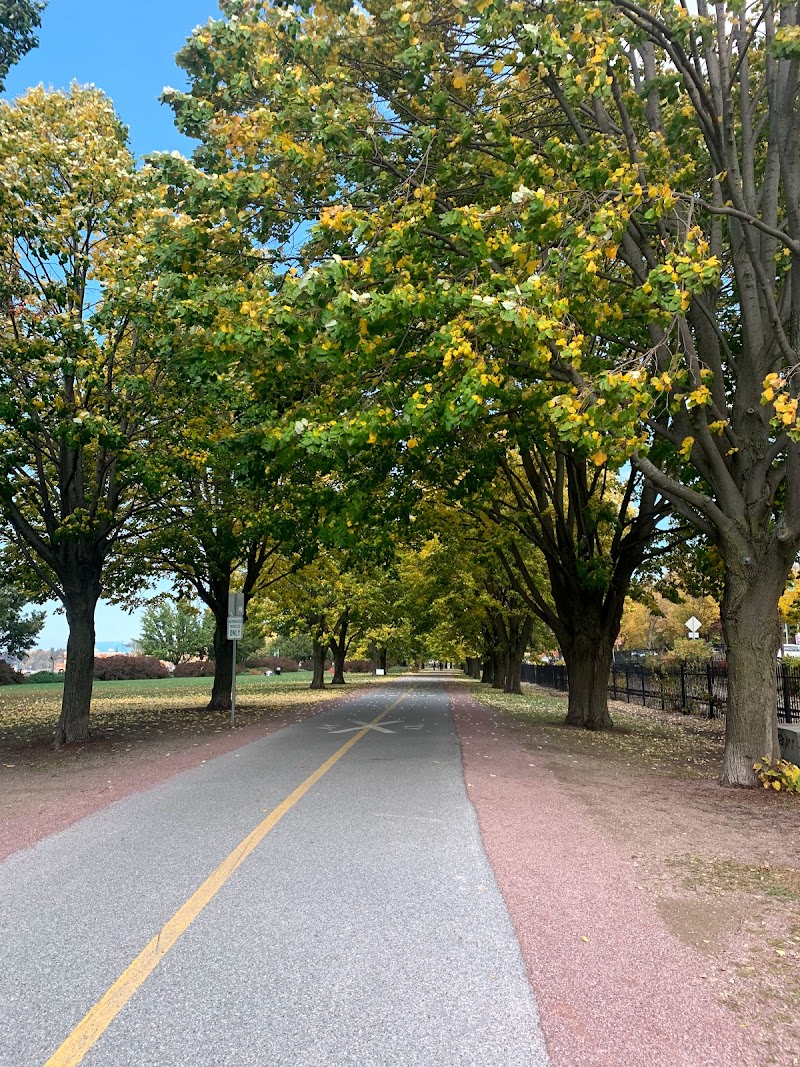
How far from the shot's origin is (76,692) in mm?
13648

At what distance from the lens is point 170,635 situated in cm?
8175

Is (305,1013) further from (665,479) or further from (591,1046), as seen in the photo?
(665,479)

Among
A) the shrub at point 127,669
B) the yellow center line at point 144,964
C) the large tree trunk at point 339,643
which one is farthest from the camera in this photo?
the shrub at point 127,669

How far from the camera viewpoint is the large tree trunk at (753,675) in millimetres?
9195

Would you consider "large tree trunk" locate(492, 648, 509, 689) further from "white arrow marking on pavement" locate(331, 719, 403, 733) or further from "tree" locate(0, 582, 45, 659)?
"tree" locate(0, 582, 45, 659)

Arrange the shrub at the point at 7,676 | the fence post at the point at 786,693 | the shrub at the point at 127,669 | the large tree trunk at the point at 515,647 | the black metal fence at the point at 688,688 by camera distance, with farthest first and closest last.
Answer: the shrub at the point at 127,669 < the shrub at the point at 7,676 < the large tree trunk at the point at 515,647 < the black metal fence at the point at 688,688 < the fence post at the point at 786,693

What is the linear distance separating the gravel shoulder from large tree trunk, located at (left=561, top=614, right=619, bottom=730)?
21.8 feet

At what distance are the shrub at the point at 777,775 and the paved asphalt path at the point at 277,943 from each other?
423 cm

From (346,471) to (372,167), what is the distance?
14.0 feet

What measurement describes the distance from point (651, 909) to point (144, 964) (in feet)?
10.1

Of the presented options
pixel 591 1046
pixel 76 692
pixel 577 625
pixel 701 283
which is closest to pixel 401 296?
pixel 701 283

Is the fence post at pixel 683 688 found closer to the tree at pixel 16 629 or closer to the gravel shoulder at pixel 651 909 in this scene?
the gravel shoulder at pixel 651 909

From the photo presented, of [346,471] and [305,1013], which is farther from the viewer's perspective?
[346,471]

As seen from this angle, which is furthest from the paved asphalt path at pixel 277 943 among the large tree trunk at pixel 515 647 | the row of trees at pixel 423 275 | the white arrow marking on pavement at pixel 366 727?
the large tree trunk at pixel 515 647
